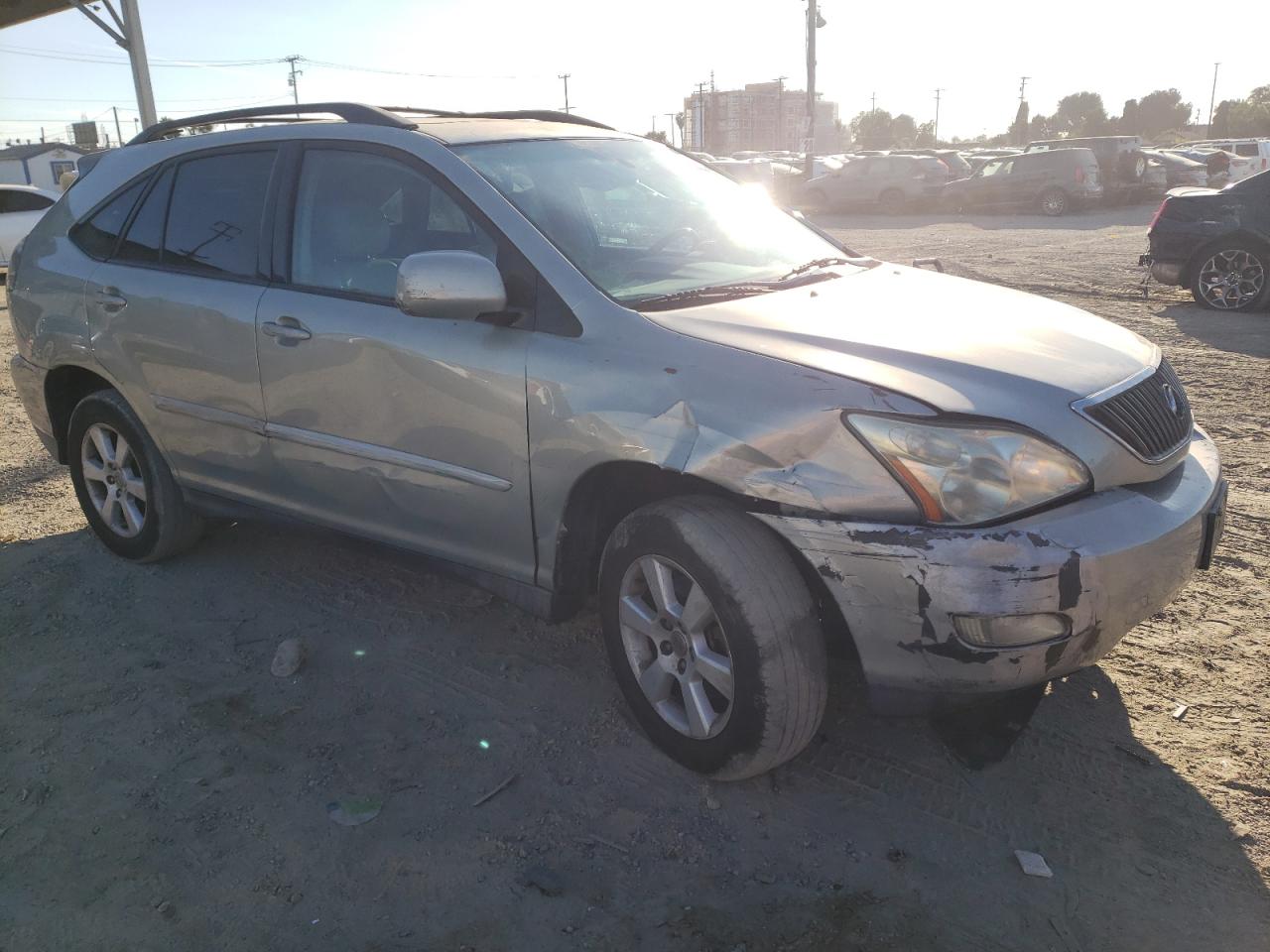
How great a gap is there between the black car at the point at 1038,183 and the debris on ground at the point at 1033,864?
22680 millimetres

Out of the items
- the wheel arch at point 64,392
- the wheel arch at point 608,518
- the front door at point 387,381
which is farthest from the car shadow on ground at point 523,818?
the wheel arch at point 64,392

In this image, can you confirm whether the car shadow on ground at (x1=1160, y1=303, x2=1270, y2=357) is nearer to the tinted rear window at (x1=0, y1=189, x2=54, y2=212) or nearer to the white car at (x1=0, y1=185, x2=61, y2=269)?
the white car at (x1=0, y1=185, x2=61, y2=269)

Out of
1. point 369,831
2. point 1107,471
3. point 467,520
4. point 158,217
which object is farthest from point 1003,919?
point 158,217

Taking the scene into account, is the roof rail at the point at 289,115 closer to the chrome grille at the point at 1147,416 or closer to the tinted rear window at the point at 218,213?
the tinted rear window at the point at 218,213

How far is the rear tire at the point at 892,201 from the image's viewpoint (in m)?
25.2

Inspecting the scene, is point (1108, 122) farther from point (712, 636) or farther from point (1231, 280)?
point (712, 636)

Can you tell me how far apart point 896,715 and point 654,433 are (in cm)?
95

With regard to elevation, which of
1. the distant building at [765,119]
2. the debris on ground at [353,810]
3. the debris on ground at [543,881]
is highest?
the distant building at [765,119]

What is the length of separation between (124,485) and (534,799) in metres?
2.69

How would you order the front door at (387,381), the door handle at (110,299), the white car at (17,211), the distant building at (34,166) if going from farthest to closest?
the distant building at (34,166), the white car at (17,211), the door handle at (110,299), the front door at (387,381)

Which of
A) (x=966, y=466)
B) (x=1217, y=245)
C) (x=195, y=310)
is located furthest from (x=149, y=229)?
(x=1217, y=245)

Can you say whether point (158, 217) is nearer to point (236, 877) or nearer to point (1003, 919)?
point (236, 877)

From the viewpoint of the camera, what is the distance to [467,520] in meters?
3.16

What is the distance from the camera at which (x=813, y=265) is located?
3.53m
